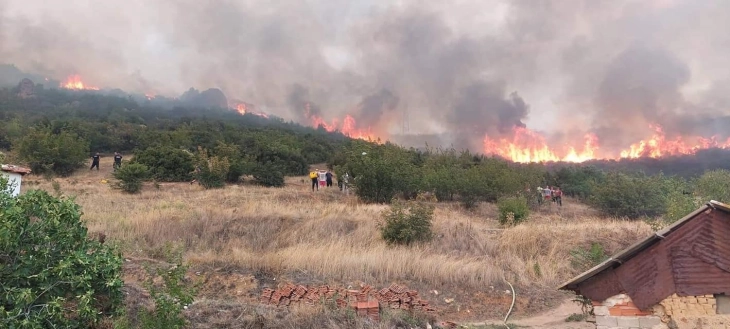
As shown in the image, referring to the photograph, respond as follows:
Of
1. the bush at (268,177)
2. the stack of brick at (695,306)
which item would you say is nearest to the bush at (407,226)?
the stack of brick at (695,306)

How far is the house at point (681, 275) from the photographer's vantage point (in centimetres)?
463

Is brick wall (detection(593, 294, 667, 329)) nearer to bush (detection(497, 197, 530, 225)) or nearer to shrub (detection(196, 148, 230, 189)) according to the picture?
bush (detection(497, 197, 530, 225))

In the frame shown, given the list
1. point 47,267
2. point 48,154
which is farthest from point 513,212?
point 48,154

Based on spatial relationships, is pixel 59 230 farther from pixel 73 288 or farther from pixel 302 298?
pixel 302 298

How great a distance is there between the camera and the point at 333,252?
41.5 ft

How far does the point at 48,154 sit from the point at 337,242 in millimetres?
27993

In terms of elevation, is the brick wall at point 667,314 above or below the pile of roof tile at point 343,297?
above

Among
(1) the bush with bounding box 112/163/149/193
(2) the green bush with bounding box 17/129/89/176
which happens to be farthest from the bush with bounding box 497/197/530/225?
(2) the green bush with bounding box 17/129/89/176

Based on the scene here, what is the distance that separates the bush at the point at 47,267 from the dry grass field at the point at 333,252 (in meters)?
2.03

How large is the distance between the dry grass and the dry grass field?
0.04m

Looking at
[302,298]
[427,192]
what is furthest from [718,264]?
[427,192]

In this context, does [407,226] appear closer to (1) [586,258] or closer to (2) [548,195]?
(1) [586,258]

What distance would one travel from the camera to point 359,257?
12.3m

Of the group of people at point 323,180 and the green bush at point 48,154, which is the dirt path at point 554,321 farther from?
the green bush at point 48,154
